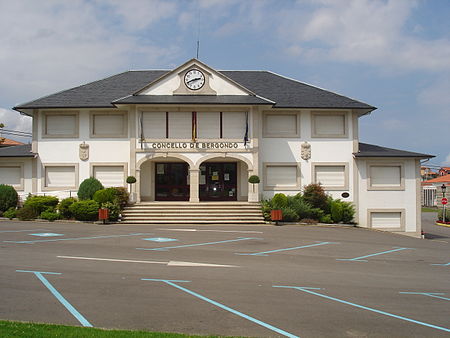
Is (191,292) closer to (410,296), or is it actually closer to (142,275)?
(142,275)

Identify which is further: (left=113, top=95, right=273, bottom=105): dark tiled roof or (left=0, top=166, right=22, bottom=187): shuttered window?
(left=0, top=166, right=22, bottom=187): shuttered window

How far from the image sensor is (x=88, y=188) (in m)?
22.3

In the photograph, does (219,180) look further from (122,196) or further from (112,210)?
(112,210)

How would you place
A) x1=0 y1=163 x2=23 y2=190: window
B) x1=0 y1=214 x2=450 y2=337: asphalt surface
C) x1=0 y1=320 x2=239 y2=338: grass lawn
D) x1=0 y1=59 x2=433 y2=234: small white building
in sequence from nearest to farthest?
x1=0 y1=320 x2=239 y2=338: grass lawn, x1=0 y1=214 x2=450 y2=337: asphalt surface, x1=0 y1=59 x2=433 y2=234: small white building, x1=0 y1=163 x2=23 y2=190: window

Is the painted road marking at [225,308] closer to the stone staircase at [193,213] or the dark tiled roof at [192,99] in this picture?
the stone staircase at [193,213]

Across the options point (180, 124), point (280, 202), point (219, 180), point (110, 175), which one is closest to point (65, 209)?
point (110, 175)

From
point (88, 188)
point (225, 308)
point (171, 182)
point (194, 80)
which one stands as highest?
point (194, 80)

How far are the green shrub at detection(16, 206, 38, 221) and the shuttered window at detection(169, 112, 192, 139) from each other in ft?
27.2

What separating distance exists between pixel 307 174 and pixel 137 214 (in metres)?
10.1

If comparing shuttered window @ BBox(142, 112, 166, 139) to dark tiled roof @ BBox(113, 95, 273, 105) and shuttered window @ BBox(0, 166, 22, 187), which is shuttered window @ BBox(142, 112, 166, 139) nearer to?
dark tiled roof @ BBox(113, 95, 273, 105)

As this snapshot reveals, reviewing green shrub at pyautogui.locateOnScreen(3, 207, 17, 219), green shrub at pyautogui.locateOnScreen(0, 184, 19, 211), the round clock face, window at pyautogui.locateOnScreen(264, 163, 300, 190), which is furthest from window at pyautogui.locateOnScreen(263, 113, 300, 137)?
green shrub at pyautogui.locateOnScreen(0, 184, 19, 211)

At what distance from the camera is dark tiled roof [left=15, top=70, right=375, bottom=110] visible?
941 inches

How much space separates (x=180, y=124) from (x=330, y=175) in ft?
30.3

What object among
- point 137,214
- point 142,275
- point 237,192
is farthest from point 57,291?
point 237,192
